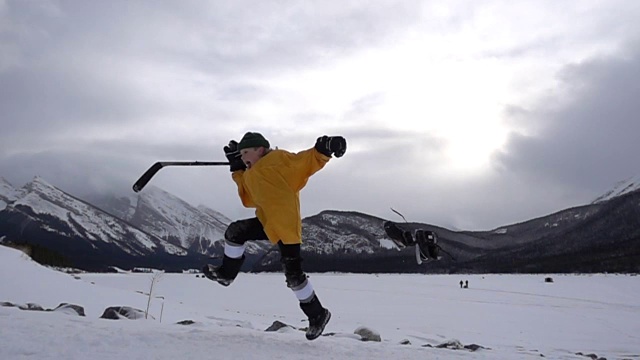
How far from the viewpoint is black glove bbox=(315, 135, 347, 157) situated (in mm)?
4547

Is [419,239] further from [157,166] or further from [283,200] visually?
[157,166]

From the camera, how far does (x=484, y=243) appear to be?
153 m

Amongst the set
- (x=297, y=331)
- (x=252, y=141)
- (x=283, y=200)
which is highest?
(x=252, y=141)

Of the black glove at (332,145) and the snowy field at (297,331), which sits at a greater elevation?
the black glove at (332,145)

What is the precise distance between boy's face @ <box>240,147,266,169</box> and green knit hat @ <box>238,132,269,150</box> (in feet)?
0.12

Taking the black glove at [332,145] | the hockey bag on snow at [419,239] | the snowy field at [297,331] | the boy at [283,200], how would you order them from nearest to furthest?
the snowy field at [297,331] → the black glove at [332,145] → the boy at [283,200] → the hockey bag on snow at [419,239]

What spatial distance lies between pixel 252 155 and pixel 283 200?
0.63m

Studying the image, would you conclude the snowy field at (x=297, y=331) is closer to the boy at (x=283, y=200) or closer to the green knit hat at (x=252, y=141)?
the boy at (x=283, y=200)

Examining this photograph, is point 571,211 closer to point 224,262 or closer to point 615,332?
point 615,332

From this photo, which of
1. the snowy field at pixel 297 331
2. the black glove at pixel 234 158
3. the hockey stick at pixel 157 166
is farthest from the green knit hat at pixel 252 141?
the snowy field at pixel 297 331

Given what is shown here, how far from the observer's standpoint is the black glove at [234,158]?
17.5 feet

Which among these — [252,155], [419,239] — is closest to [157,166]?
[252,155]

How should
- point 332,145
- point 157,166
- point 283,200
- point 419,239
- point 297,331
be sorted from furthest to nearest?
point 297,331 < point 157,166 < point 419,239 < point 283,200 < point 332,145

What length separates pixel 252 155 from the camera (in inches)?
200
